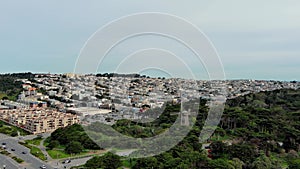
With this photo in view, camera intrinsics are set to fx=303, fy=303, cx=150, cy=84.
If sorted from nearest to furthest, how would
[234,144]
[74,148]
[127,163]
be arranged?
[127,163] < [234,144] < [74,148]

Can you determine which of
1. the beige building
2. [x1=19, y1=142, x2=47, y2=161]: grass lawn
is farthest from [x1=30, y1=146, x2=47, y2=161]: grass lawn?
the beige building

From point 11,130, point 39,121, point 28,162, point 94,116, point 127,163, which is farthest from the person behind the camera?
point 94,116

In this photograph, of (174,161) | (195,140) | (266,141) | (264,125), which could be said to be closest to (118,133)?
(195,140)

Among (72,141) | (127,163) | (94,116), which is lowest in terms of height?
(127,163)

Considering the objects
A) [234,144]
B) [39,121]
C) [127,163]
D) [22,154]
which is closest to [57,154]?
[22,154]

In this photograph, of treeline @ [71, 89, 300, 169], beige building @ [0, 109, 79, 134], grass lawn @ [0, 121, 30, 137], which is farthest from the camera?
beige building @ [0, 109, 79, 134]

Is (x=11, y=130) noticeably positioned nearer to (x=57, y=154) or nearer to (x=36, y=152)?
(x=36, y=152)

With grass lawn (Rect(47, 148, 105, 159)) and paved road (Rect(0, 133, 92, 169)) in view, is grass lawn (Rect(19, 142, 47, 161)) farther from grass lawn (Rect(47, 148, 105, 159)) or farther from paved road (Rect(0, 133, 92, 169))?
grass lawn (Rect(47, 148, 105, 159))

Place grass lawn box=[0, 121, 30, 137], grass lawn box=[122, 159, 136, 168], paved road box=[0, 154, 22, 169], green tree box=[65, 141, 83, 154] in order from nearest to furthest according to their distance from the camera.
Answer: grass lawn box=[122, 159, 136, 168] → paved road box=[0, 154, 22, 169] → green tree box=[65, 141, 83, 154] → grass lawn box=[0, 121, 30, 137]

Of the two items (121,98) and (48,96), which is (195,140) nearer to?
(121,98)

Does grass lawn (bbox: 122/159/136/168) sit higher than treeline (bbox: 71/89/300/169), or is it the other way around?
treeline (bbox: 71/89/300/169)

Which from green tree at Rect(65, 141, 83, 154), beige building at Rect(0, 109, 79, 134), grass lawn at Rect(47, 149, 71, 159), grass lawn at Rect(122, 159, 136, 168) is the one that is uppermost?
beige building at Rect(0, 109, 79, 134)

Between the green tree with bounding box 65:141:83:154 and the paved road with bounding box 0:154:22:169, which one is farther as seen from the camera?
the green tree with bounding box 65:141:83:154
